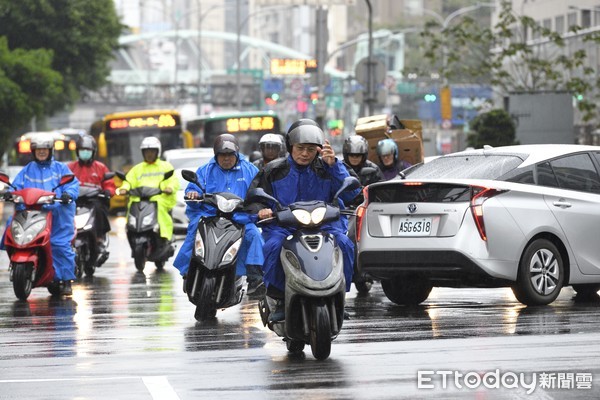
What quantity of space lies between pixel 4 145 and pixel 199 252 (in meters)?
44.6

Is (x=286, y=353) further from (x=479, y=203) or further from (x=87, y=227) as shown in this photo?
(x=87, y=227)

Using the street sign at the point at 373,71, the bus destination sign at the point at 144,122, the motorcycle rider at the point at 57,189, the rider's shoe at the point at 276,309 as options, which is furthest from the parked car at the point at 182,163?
the rider's shoe at the point at 276,309

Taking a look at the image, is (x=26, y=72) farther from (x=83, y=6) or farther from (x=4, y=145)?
(x=83, y=6)

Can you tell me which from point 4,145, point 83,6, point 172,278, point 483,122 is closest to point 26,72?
point 4,145

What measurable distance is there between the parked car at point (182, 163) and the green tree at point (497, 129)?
26.0 ft

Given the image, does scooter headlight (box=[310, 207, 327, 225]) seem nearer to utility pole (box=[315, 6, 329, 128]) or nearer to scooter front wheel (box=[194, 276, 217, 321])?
scooter front wheel (box=[194, 276, 217, 321])

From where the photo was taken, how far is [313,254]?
10.9 metres

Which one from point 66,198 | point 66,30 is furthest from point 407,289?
point 66,30

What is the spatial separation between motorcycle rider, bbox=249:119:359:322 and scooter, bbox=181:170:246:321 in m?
2.55

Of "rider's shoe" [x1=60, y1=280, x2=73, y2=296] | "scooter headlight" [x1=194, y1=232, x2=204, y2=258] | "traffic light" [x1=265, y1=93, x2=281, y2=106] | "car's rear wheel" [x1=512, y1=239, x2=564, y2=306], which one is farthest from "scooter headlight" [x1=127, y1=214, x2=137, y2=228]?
"traffic light" [x1=265, y1=93, x2=281, y2=106]

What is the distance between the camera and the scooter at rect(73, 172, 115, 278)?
2050 cm

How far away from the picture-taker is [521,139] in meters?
36.8

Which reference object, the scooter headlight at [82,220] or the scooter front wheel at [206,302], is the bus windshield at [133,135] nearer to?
the scooter headlight at [82,220]

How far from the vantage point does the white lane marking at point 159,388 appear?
9281 millimetres
